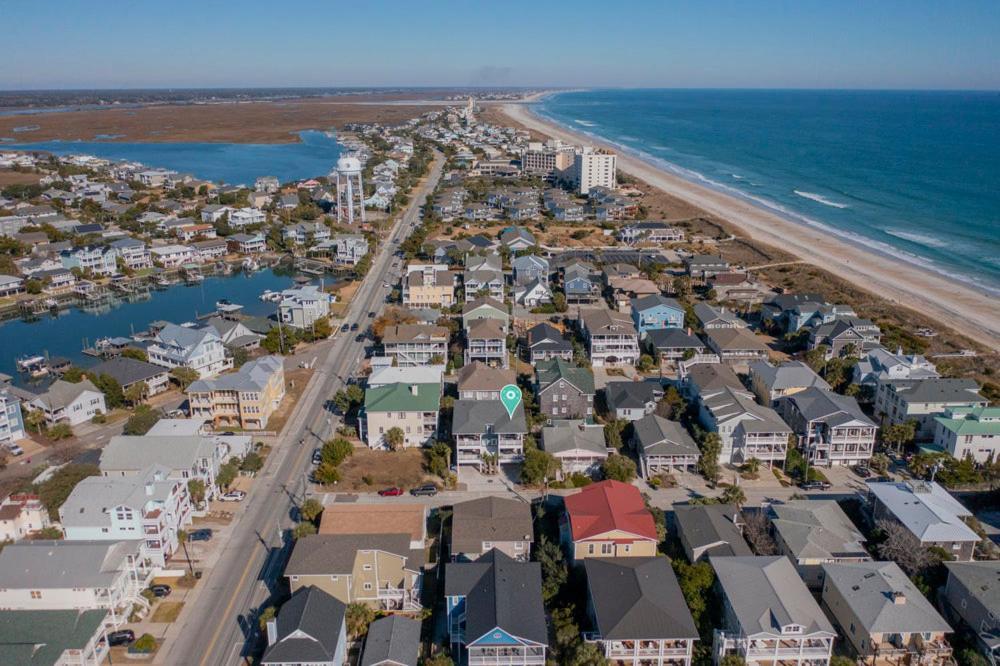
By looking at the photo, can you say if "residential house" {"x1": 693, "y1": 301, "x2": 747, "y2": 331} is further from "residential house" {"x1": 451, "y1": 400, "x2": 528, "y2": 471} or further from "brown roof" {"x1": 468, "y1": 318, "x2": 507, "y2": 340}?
"residential house" {"x1": 451, "y1": 400, "x2": 528, "y2": 471}

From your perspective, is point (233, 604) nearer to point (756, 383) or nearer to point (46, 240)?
point (756, 383)

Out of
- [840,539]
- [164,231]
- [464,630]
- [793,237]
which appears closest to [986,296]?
[793,237]

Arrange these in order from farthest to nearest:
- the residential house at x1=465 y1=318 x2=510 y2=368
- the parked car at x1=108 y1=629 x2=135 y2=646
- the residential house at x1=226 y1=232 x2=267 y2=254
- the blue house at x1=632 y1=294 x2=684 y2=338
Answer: the residential house at x1=226 y1=232 x2=267 y2=254 → the blue house at x1=632 y1=294 x2=684 y2=338 → the residential house at x1=465 y1=318 x2=510 y2=368 → the parked car at x1=108 y1=629 x2=135 y2=646

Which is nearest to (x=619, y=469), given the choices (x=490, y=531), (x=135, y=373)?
(x=490, y=531)

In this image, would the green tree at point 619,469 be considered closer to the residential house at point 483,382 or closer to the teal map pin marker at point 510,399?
the teal map pin marker at point 510,399

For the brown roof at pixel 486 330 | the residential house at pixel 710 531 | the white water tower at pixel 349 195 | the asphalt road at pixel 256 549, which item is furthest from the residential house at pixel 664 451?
the white water tower at pixel 349 195

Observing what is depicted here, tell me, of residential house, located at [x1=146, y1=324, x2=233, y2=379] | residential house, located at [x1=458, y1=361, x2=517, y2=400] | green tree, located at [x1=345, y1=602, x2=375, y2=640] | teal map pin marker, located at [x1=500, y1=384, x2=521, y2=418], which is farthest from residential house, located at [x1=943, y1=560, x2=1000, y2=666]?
residential house, located at [x1=146, y1=324, x2=233, y2=379]
